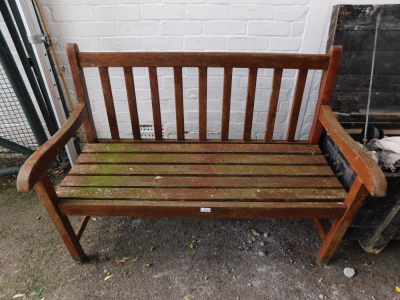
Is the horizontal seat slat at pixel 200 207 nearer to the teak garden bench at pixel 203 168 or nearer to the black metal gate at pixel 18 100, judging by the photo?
the teak garden bench at pixel 203 168

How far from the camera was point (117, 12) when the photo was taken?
1.96 meters

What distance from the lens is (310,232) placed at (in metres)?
2.08

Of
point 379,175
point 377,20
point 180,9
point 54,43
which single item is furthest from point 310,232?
point 54,43

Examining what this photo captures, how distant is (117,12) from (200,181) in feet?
4.28

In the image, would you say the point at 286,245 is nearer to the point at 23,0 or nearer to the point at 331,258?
the point at 331,258

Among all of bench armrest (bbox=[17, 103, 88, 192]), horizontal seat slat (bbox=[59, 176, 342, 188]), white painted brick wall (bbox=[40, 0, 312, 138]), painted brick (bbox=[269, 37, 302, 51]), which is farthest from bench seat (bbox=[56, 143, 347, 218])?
painted brick (bbox=[269, 37, 302, 51])

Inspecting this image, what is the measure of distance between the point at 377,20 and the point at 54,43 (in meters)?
2.21

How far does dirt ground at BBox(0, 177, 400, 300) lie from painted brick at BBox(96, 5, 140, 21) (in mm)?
1472

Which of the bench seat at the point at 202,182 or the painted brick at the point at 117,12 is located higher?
the painted brick at the point at 117,12

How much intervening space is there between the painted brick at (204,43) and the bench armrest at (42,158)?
0.91m

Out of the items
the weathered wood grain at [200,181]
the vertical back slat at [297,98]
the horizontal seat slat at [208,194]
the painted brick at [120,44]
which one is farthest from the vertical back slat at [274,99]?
the painted brick at [120,44]

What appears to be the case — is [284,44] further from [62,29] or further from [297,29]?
[62,29]

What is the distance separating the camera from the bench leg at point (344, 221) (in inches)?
54.7

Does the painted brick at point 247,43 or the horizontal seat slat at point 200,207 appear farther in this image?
the painted brick at point 247,43
